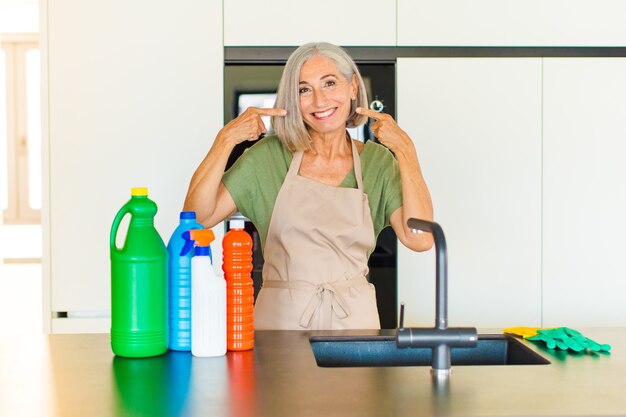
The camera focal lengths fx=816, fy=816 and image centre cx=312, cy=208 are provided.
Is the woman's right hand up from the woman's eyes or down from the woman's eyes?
down

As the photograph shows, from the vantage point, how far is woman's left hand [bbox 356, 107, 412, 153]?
2.09 m

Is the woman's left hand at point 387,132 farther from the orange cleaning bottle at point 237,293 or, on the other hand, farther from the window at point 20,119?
the window at point 20,119

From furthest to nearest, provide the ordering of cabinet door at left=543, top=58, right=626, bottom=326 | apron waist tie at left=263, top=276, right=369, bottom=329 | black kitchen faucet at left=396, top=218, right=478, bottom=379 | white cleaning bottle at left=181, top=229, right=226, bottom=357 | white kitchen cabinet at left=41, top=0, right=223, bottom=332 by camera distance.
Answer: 1. cabinet door at left=543, top=58, right=626, bottom=326
2. white kitchen cabinet at left=41, top=0, right=223, bottom=332
3. apron waist tie at left=263, top=276, right=369, bottom=329
4. white cleaning bottle at left=181, top=229, right=226, bottom=357
5. black kitchen faucet at left=396, top=218, right=478, bottom=379

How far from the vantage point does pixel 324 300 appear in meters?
2.00

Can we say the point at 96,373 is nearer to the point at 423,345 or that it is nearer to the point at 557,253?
the point at 423,345

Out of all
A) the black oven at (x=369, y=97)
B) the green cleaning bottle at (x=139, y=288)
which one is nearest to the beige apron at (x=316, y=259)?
the green cleaning bottle at (x=139, y=288)

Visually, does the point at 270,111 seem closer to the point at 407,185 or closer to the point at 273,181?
the point at 273,181

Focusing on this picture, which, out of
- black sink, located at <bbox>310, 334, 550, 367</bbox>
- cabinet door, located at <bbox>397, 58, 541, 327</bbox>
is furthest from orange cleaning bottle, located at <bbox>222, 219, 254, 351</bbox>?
cabinet door, located at <bbox>397, 58, 541, 327</bbox>

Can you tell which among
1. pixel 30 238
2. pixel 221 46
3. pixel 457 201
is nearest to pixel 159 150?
pixel 221 46

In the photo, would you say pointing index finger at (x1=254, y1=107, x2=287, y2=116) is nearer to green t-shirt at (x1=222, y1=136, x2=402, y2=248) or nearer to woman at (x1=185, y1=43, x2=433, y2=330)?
woman at (x1=185, y1=43, x2=433, y2=330)

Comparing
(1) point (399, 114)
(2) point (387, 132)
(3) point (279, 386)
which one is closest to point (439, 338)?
(3) point (279, 386)

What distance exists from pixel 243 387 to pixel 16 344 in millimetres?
599

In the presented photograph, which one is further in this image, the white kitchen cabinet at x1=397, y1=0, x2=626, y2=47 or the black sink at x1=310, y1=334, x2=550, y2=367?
the white kitchen cabinet at x1=397, y1=0, x2=626, y2=47

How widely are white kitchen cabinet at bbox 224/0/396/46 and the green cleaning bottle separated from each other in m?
1.36
